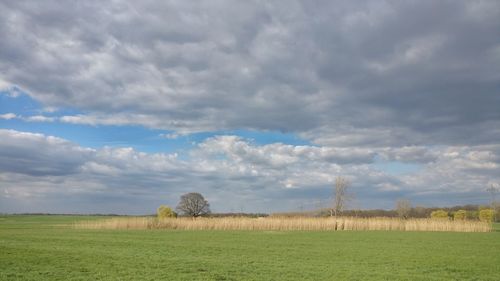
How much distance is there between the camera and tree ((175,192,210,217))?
8112 cm

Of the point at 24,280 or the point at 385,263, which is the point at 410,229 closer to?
the point at 385,263

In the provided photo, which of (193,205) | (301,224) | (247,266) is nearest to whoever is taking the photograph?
(247,266)

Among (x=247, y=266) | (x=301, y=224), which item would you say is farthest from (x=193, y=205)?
(x=247, y=266)

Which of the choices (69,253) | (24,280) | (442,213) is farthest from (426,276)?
(442,213)

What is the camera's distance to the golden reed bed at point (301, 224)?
4578 centimetres

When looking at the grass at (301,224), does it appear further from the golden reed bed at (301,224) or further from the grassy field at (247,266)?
the grassy field at (247,266)

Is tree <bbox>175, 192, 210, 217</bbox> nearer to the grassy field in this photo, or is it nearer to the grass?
the grass

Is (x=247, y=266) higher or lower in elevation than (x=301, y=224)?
higher

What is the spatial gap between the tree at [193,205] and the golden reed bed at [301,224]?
31.6 m

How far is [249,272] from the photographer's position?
44.6 ft

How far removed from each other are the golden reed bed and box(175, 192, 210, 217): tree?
31557mm

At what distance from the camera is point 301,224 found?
47.1m

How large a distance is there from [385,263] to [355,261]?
1112mm

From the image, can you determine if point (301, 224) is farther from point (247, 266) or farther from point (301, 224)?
point (247, 266)
